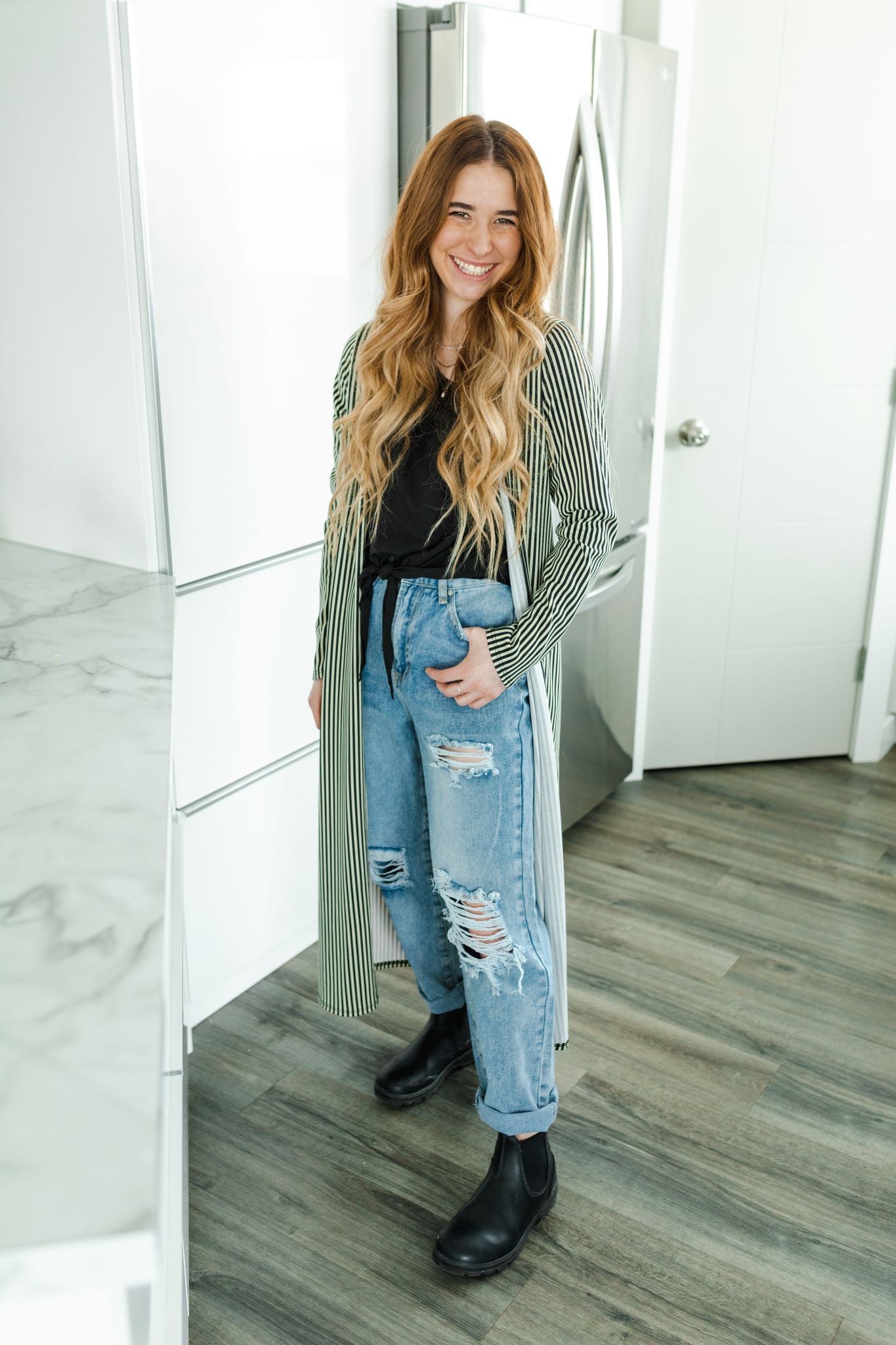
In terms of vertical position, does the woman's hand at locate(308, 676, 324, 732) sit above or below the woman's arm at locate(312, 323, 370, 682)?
below

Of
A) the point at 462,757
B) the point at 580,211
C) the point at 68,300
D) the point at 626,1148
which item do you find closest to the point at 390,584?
the point at 462,757

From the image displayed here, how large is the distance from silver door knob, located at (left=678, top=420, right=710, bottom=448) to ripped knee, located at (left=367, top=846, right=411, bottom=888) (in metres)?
A: 1.65

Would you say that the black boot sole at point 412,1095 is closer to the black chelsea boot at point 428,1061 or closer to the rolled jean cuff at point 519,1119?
the black chelsea boot at point 428,1061

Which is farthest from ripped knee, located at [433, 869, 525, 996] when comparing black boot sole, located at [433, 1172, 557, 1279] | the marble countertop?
the marble countertop

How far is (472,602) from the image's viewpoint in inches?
58.4

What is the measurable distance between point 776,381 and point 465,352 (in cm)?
172

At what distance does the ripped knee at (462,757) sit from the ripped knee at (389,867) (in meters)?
0.23

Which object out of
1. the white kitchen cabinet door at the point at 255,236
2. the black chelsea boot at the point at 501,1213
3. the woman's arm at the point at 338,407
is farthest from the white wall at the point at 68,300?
the black chelsea boot at the point at 501,1213

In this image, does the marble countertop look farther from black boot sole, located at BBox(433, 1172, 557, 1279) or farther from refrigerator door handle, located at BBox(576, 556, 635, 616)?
refrigerator door handle, located at BBox(576, 556, 635, 616)

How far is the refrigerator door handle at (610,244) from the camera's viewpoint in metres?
2.28

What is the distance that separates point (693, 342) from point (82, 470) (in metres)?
1.72

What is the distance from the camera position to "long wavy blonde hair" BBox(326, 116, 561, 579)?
139 centimetres

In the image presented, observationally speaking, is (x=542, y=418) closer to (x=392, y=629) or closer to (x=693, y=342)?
(x=392, y=629)

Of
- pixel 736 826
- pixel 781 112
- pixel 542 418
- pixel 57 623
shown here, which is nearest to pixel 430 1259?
pixel 57 623
